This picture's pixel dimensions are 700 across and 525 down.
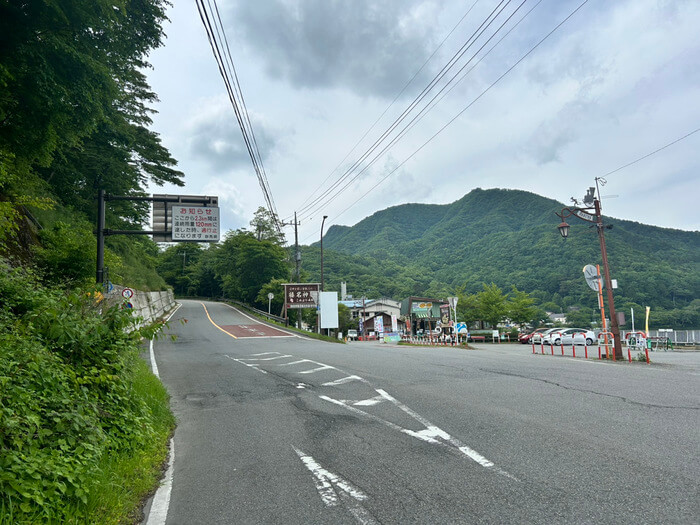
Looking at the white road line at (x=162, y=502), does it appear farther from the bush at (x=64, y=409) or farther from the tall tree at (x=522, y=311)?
the tall tree at (x=522, y=311)

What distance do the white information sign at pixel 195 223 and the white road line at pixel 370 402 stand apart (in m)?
10.9

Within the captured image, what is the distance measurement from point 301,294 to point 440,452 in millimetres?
38165

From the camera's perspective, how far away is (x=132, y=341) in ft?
21.6

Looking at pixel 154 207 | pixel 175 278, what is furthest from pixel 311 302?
pixel 175 278

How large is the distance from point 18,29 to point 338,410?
11275 millimetres

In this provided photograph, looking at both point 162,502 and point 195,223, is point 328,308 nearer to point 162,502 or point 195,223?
point 195,223

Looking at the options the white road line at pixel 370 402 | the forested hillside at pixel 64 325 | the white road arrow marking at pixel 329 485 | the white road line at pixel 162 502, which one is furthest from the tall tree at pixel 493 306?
the white road line at pixel 162 502

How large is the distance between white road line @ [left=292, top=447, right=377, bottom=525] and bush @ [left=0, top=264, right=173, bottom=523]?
1.90 meters

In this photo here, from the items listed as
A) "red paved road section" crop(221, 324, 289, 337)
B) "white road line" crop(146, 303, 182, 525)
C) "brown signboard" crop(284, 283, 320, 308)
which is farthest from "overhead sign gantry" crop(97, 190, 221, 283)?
"brown signboard" crop(284, 283, 320, 308)

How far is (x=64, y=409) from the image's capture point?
14.5ft

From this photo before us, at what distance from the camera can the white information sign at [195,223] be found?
1591 cm

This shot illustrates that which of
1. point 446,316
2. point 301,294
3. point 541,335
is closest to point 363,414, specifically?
point 446,316

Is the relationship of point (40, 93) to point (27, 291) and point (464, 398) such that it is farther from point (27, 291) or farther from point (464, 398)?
point (464, 398)

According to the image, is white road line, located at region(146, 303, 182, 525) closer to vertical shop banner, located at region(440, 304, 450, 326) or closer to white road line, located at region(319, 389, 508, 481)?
white road line, located at region(319, 389, 508, 481)
